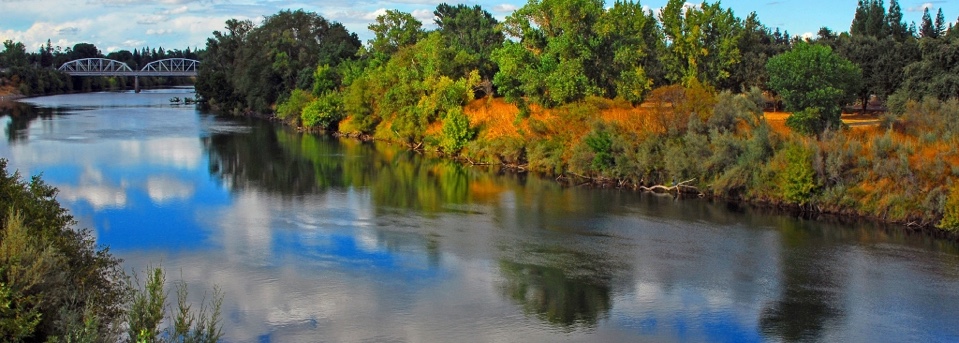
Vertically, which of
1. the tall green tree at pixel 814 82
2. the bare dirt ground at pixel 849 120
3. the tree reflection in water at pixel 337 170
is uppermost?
the tall green tree at pixel 814 82

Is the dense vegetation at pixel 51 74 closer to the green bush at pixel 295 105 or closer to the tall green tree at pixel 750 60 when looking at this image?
the green bush at pixel 295 105

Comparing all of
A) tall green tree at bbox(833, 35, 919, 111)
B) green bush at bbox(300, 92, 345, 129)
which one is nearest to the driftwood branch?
tall green tree at bbox(833, 35, 919, 111)

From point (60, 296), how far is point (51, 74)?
13307 centimetres

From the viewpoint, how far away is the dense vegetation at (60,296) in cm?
1394

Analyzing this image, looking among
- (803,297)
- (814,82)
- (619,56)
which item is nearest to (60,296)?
(803,297)

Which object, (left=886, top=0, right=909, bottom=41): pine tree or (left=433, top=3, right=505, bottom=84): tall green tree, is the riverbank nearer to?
(left=433, top=3, right=505, bottom=84): tall green tree

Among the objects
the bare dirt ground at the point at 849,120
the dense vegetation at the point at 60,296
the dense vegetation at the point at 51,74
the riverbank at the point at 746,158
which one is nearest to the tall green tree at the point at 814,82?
the bare dirt ground at the point at 849,120

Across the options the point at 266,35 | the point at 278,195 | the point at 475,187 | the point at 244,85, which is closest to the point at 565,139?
the point at 475,187

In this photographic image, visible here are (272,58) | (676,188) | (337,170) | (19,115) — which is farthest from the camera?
(272,58)

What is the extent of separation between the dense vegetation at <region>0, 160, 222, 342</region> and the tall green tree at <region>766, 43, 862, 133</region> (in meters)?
30.5

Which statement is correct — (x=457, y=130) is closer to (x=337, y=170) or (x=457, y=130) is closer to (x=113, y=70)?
(x=337, y=170)

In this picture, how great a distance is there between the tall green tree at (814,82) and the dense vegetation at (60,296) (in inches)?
1202

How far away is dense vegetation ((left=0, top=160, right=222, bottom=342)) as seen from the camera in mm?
13938

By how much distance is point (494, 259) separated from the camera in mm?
27547
